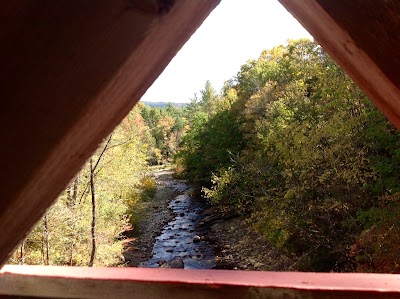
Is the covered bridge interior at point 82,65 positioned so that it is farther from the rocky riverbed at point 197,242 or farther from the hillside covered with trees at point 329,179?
the rocky riverbed at point 197,242

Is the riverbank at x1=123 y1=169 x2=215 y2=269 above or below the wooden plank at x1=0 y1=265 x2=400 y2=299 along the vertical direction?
above

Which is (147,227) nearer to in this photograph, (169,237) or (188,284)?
(169,237)

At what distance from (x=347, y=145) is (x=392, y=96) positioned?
42.5 ft

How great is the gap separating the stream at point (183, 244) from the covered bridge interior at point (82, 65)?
48.6 ft

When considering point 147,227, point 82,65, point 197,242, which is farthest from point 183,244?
point 82,65

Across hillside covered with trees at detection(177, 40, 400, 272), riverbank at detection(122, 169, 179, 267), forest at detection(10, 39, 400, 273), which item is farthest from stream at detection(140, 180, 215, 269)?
hillside covered with trees at detection(177, 40, 400, 272)

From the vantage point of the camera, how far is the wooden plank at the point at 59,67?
42 centimetres

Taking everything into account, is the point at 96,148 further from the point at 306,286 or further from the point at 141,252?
the point at 141,252

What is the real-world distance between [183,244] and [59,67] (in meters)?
19.2

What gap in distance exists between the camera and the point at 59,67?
42cm

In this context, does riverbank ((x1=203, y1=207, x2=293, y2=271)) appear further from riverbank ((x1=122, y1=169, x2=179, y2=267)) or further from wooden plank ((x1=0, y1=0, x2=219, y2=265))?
wooden plank ((x1=0, y1=0, x2=219, y2=265))

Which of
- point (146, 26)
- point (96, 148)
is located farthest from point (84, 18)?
point (96, 148)

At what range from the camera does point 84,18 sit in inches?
16.5

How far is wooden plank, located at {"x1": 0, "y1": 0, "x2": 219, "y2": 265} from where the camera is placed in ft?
1.37
